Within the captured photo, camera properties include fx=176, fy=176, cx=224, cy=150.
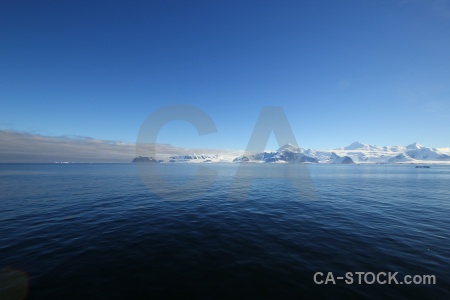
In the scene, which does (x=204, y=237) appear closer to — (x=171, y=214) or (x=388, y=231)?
(x=171, y=214)

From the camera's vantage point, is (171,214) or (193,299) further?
A: (171,214)

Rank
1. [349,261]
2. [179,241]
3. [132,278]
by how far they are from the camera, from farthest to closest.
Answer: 1. [179,241]
2. [349,261]
3. [132,278]

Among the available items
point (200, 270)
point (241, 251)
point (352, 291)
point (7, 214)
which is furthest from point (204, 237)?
point (7, 214)

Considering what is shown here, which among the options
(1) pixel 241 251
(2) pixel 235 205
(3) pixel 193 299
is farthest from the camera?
(2) pixel 235 205

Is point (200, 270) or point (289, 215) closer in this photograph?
point (200, 270)

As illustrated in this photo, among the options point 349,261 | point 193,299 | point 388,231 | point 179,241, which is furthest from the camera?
point 388,231

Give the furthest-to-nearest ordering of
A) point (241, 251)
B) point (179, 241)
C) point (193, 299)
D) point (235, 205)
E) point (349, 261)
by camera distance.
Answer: point (235, 205) → point (179, 241) → point (241, 251) → point (349, 261) → point (193, 299)

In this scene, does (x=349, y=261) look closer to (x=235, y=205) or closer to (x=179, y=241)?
(x=179, y=241)

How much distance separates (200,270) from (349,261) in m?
9.22

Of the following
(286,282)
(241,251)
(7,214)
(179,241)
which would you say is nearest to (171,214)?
(179,241)

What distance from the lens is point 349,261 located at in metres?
11.0

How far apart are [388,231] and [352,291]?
37.2 ft

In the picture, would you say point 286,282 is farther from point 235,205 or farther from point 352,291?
point 235,205

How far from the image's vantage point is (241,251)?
484 inches
